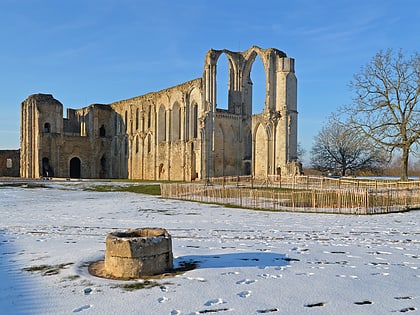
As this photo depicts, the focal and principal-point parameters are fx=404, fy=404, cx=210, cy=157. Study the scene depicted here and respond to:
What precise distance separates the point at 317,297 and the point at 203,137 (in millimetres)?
32171

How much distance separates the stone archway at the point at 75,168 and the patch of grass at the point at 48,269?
46.3 meters

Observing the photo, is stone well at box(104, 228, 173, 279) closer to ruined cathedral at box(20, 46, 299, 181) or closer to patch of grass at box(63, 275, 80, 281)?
patch of grass at box(63, 275, 80, 281)

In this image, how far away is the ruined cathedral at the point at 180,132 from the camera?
112 ft

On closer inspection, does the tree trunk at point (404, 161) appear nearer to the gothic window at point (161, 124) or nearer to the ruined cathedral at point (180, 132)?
the ruined cathedral at point (180, 132)

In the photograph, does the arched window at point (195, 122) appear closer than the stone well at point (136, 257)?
No

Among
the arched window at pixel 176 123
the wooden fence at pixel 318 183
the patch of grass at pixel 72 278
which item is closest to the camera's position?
the patch of grass at pixel 72 278

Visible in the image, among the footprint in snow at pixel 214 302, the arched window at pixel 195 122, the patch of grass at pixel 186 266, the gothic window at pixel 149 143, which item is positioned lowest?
the footprint in snow at pixel 214 302

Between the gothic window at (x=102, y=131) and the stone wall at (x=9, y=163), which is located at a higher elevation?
the gothic window at (x=102, y=131)

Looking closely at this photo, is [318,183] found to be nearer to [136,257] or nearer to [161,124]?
[136,257]

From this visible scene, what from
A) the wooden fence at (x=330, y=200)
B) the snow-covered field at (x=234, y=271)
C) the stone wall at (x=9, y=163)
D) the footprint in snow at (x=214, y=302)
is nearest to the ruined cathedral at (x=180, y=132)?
the stone wall at (x=9, y=163)

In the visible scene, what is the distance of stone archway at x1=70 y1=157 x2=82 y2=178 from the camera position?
165 ft

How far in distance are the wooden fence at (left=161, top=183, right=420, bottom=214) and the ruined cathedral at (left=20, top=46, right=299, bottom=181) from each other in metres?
16.5

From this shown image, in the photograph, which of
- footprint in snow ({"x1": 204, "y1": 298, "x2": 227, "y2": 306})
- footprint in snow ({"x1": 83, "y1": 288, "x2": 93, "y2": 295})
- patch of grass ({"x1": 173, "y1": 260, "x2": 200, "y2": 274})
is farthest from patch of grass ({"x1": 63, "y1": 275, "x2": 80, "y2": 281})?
footprint in snow ({"x1": 204, "y1": 298, "x2": 227, "y2": 306})

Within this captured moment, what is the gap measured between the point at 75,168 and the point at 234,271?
48612mm
